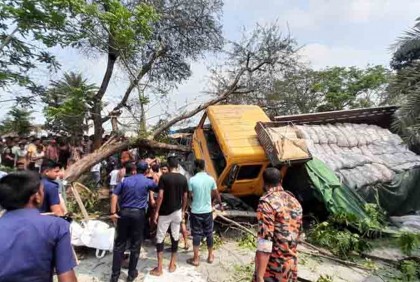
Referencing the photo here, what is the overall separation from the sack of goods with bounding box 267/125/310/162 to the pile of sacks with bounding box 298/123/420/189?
55 cm

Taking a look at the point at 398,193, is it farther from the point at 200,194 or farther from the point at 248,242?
the point at 200,194

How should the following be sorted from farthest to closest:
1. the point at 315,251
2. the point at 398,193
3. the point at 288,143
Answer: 1. the point at 398,193
2. the point at 288,143
3. the point at 315,251

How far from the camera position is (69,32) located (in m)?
9.21

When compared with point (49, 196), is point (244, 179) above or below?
above

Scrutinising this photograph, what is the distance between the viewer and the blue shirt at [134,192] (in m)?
5.27

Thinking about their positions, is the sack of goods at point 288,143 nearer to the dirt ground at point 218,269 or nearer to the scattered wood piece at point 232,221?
the scattered wood piece at point 232,221

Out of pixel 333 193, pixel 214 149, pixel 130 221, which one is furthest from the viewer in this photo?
pixel 214 149

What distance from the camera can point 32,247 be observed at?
6.61 feet

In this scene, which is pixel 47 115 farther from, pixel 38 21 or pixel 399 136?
pixel 399 136

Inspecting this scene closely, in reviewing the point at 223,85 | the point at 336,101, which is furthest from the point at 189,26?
the point at 336,101

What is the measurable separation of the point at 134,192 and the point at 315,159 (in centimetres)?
492

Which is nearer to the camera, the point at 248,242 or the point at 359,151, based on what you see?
the point at 248,242

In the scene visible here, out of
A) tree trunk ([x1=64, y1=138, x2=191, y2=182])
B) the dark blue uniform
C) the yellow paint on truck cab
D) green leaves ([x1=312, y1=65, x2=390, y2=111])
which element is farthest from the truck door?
green leaves ([x1=312, y1=65, x2=390, y2=111])

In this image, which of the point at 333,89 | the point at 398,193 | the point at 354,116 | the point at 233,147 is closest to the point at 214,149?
the point at 233,147
